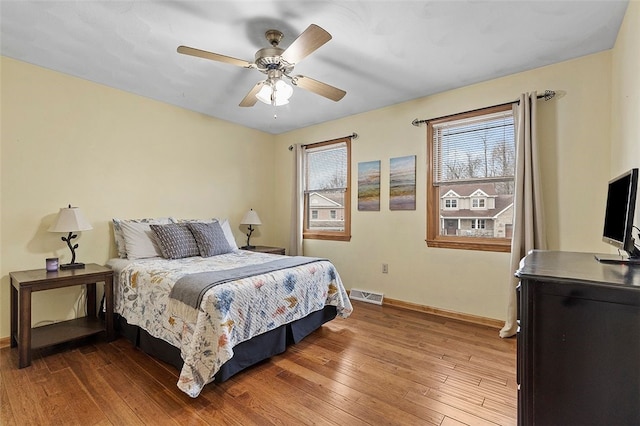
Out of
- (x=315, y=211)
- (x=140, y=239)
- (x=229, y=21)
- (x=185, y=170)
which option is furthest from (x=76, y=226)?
(x=315, y=211)

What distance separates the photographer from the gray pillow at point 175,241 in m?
2.99

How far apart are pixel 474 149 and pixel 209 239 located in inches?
118

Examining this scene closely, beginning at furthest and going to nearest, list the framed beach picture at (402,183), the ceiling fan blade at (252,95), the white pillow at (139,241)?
the framed beach picture at (402,183)
the white pillow at (139,241)
the ceiling fan blade at (252,95)

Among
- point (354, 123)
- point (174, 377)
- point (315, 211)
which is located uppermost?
point (354, 123)

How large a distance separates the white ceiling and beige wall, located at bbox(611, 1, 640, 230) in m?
0.16

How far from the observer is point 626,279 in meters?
1.05

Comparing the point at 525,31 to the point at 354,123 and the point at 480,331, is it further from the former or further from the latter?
the point at 480,331

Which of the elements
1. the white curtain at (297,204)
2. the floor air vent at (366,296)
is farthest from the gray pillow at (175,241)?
the floor air vent at (366,296)

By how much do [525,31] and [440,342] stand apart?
2.55m

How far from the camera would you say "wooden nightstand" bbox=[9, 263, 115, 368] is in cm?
217

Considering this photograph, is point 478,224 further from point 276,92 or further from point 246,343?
point 246,343

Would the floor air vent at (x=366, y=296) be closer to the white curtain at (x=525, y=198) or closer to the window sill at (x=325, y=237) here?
the window sill at (x=325, y=237)

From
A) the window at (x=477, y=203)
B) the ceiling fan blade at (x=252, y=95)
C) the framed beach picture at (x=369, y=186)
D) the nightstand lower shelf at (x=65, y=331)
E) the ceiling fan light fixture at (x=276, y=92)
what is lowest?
the nightstand lower shelf at (x=65, y=331)

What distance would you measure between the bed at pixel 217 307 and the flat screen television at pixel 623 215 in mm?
1946
